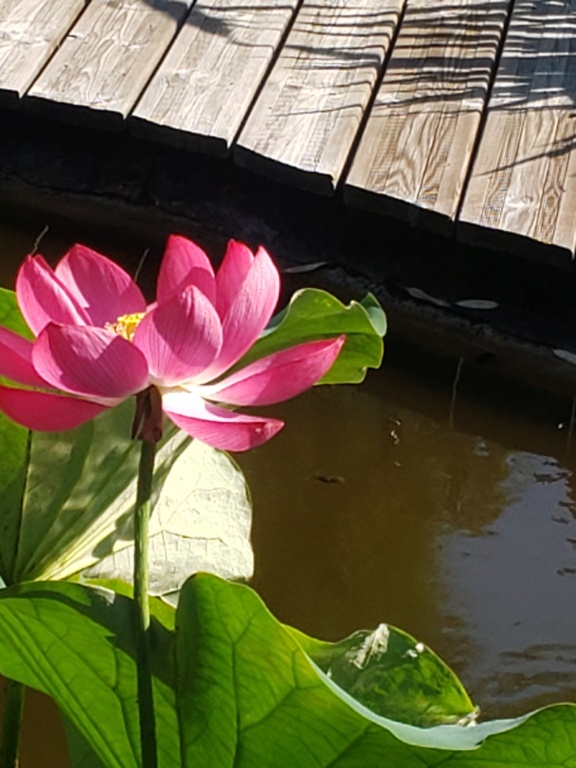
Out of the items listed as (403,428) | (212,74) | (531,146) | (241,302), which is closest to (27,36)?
(212,74)

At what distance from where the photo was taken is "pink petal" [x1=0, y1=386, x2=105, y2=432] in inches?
26.1

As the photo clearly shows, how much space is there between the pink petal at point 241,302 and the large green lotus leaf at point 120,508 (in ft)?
0.80

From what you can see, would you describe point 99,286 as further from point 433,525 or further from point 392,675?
point 433,525

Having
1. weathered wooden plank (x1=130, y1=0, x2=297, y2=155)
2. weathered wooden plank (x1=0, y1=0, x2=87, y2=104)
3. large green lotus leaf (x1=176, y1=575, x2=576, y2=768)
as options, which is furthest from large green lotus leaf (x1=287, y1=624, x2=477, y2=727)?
weathered wooden plank (x1=0, y1=0, x2=87, y2=104)

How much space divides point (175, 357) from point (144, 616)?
0.13 metres

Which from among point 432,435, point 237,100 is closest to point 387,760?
point 432,435

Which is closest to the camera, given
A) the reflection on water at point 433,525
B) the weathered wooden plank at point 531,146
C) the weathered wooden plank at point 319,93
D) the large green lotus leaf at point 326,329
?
the large green lotus leaf at point 326,329

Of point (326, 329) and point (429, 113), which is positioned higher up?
point (429, 113)

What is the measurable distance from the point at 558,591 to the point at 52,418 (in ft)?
5.16

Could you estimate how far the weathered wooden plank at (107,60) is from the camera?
2.97 meters

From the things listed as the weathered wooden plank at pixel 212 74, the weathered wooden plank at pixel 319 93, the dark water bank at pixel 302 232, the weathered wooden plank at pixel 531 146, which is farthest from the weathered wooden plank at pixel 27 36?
the weathered wooden plank at pixel 531 146

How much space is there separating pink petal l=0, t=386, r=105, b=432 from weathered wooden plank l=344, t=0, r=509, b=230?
206cm

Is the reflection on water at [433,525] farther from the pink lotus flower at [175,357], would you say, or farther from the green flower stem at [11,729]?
the pink lotus flower at [175,357]

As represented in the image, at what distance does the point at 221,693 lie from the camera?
747 mm
